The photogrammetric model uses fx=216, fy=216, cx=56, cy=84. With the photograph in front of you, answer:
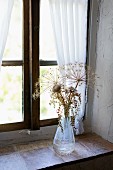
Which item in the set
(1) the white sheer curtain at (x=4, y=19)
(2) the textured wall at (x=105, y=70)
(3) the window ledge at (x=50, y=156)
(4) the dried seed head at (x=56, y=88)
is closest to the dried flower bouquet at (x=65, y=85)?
(4) the dried seed head at (x=56, y=88)

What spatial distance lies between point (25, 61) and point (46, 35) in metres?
0.27

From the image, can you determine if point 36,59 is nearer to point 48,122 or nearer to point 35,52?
point 35,52

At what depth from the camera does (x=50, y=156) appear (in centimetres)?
155

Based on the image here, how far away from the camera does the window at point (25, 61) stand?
5.45ft

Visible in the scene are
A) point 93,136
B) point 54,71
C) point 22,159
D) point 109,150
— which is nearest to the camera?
point 22,159

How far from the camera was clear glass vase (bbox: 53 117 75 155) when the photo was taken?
5.18ft

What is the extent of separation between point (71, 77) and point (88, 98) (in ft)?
Answer: 1.41

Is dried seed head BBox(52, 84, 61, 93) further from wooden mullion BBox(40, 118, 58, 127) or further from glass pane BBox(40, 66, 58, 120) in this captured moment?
wooden mullion BBox(40, 118, 58, 127)

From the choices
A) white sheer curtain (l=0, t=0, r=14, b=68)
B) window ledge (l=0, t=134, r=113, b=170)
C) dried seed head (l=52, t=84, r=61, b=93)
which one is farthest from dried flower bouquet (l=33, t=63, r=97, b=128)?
white sheer curtain (l=0, t=0, r=14, b=68)

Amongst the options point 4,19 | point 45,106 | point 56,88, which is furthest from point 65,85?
point 4,19

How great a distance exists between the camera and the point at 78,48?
1.81m

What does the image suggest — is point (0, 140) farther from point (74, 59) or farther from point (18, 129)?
point (74, 59)

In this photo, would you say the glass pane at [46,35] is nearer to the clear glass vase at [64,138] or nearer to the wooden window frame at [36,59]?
the wooden window frame at [36,59]

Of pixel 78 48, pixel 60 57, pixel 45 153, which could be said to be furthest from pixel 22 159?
pixel 78 48
